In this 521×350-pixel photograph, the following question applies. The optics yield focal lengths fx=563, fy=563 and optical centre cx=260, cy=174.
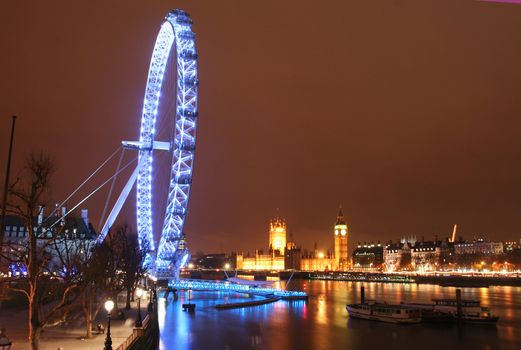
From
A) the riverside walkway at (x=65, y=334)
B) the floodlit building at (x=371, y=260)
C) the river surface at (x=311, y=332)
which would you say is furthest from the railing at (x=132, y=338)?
the floodlit building at (x=371, y=260)

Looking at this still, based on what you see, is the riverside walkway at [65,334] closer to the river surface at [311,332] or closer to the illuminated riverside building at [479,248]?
the river surface at [311,332]

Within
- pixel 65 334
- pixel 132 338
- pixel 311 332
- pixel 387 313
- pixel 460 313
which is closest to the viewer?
pixel 132 338

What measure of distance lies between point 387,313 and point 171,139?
23318mm

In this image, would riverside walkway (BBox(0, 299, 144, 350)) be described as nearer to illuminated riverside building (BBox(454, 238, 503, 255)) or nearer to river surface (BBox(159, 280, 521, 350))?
river surface (BBox(159, 280, 521, 350))

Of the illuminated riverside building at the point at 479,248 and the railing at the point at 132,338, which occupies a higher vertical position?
the illuminated riverside building at the point at 479,248

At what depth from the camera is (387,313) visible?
1842 inches

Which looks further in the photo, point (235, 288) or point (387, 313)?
point (235, 288)

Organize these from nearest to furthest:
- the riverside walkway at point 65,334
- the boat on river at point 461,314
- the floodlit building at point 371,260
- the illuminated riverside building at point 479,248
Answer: the riverside walkway at point 65,334 → the boat on river at point 461,314 → the illuminated riverside building at point 479,248 → the floodlit building at point 371,260

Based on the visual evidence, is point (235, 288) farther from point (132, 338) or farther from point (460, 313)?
point (132, 338)

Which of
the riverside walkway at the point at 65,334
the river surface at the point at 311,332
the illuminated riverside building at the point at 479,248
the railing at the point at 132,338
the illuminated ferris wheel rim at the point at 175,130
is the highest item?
the illuminated ferris wheel rim at the point at 175,130

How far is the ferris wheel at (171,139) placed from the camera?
148 ft

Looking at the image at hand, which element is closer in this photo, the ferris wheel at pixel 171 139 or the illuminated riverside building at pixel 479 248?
the ferris wheel at pixel 171 139

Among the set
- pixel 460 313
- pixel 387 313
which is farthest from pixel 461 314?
pixel 387 313

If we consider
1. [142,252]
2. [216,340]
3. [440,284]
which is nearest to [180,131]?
[142,252]
